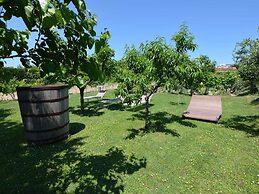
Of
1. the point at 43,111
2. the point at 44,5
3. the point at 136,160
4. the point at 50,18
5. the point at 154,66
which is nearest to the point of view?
the point at 44,5

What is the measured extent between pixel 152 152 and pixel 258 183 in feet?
10.5

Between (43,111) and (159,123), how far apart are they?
19.4ft

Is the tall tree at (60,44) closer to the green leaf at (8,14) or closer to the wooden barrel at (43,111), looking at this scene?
the green leaf at (8,14)

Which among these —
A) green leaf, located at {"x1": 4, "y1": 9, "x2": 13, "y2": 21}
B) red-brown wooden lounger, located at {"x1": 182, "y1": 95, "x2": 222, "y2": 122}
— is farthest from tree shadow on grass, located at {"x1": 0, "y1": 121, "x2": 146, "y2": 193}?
red-brown wooden lounger, located at {"x1": 182, "y1": 95, "x2": 222, "y2": 122}

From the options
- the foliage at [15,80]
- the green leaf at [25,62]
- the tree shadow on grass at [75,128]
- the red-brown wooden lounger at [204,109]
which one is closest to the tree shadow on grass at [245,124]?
the red-brown wooden lounger at [204,109]

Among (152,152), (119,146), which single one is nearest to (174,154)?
(152,152)

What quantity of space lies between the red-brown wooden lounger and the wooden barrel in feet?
24.1

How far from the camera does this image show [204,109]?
13.3m

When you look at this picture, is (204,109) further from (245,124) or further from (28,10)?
(28,10)

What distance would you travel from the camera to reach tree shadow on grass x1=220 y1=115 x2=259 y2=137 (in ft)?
33.3

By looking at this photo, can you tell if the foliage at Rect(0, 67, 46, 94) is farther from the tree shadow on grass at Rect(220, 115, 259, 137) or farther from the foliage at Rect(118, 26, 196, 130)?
the tree shadow on grass at Rect(220, 115, 259, 137)

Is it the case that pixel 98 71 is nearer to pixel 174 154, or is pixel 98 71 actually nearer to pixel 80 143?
pixel 174 154

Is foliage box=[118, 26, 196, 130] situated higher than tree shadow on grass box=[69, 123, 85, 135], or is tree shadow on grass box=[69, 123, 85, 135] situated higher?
foliage box=[118, 26, 196, 130]

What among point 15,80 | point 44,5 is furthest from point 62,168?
point 15,80
